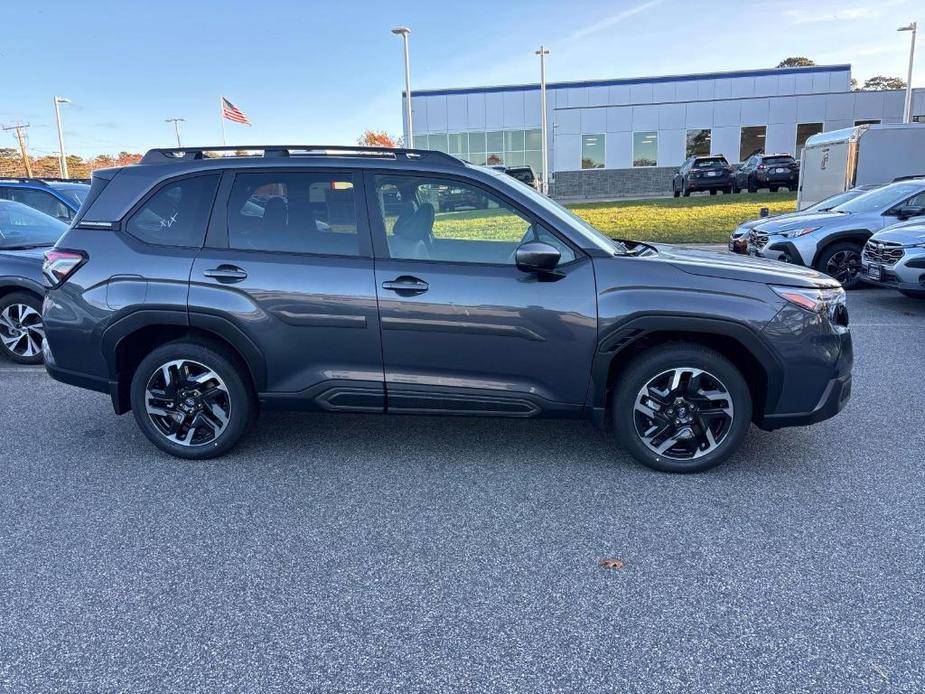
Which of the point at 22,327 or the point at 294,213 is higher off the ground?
the point at 294,213

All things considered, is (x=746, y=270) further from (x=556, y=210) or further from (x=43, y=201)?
(x=43, y=201)

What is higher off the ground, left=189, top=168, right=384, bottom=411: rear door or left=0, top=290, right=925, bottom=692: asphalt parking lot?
left=189, top=168, right=384, bottom=411: rear door

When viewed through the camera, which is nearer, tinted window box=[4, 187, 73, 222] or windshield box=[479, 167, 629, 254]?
windshield box=[479, 167, 629, 254]

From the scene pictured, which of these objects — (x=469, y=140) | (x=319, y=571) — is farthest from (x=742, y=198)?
(x=319, y=571)

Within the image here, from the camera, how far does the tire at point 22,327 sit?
679 cm

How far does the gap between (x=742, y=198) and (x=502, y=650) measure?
2693 centimetres

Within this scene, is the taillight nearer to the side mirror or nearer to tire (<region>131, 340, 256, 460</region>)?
tire (<region>131, 340, 256, 460</region>)

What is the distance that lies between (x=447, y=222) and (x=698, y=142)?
37.7 m

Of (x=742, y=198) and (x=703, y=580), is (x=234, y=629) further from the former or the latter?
(x=742, y=198)

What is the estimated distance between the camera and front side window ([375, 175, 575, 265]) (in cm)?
416

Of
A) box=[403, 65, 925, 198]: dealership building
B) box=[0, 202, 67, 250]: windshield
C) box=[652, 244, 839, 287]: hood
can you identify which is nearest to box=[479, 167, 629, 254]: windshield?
box=[652, 244, 839, 287]: hood

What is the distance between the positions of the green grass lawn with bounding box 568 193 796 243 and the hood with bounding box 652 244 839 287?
11.2 metres

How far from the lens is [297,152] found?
4477 mm

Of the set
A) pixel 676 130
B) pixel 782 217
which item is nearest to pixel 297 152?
pixel 782 217
